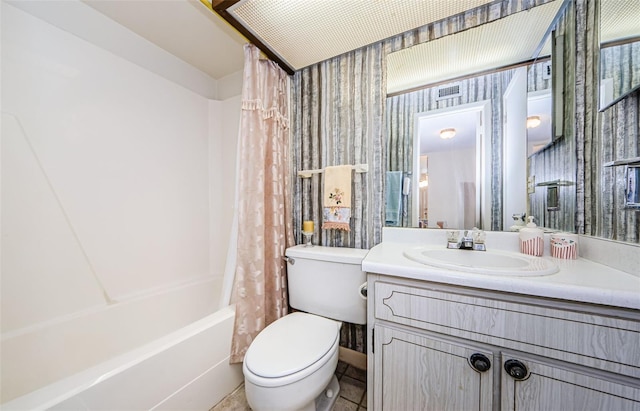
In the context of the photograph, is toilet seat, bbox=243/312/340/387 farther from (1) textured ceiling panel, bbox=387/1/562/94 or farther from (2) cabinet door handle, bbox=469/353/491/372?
(1) textured ceiling panel, bbox=387/1/562/94

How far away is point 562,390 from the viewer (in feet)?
2.07

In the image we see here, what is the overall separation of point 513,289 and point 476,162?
29.0 inches

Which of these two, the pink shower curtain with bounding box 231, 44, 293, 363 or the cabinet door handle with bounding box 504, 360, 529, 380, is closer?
the cabinet door handle with bounding box 504, 360, 529, 380

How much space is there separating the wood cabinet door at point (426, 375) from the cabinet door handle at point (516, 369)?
0.04m

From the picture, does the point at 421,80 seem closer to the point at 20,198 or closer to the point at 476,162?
the point at 476,162

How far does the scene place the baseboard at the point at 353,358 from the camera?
4.65 feet

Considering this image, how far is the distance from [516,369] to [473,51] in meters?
1.44

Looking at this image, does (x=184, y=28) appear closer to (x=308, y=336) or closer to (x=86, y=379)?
(x=86, y=379)

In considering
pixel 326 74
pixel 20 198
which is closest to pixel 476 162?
pixel 326 74

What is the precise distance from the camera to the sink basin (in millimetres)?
707

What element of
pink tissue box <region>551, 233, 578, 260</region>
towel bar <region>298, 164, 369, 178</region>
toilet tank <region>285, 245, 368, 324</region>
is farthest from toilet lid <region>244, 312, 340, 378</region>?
pink tissue box <region>551, 233, 578, 260</region>

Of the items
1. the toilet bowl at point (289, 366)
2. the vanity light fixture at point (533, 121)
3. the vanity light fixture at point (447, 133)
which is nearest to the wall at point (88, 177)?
the toilet bowl at point (289, 366)

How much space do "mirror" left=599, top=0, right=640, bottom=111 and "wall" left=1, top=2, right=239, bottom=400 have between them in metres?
2.47

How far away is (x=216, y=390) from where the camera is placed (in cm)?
118
